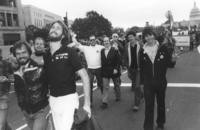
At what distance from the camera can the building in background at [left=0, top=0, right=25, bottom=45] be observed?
5958 centimetres

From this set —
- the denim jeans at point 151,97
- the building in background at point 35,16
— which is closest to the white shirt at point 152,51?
the denim jeans at point 151,97

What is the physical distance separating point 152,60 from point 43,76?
236cm

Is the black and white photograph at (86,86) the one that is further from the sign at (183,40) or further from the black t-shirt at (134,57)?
the sign at (183,40)

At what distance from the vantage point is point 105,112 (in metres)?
7.35

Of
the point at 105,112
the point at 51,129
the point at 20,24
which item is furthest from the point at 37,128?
the point at 20,24

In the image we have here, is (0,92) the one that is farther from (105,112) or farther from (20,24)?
(20,24)

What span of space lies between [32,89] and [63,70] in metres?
0.57

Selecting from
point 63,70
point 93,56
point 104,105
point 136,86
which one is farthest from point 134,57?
point 63,70

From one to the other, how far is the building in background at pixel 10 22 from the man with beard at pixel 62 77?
5659 cm

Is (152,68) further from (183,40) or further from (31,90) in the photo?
(183,40)

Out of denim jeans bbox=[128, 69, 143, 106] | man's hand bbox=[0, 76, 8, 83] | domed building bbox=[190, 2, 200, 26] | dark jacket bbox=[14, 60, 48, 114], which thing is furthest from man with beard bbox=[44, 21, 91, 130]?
domed building bbox=[190, 2, 200, 26]

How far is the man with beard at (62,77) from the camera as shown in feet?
11.1

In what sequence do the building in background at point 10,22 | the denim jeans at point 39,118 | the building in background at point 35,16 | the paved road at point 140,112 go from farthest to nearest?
the building in background at point 35,16
the building in background at point 10,22
the paved road at point 140,112
the denim jeans at point 39,118

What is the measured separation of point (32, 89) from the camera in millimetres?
3764
